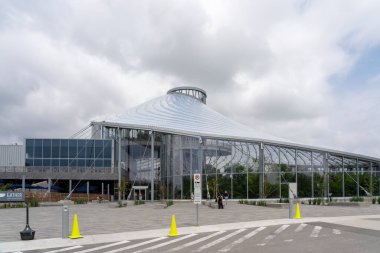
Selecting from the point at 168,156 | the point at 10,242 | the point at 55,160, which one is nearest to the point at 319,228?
the point at 10,242

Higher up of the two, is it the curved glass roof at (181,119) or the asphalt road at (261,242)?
the curved glass roof at (181,119)

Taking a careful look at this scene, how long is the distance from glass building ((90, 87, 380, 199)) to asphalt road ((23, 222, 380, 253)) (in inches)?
980

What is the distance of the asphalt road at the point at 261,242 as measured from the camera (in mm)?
11992

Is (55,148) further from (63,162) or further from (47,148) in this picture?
(63,162)

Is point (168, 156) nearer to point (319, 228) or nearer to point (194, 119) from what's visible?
point (194, 119)

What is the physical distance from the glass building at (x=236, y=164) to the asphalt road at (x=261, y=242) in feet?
81.6

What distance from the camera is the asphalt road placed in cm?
1199

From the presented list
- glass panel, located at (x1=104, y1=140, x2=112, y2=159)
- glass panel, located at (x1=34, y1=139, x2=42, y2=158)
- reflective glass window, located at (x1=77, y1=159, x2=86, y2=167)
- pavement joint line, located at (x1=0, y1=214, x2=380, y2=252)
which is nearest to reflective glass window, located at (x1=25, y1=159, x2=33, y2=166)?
glass panel, located at (x1=34, y1=139, x2=42, y2=158)

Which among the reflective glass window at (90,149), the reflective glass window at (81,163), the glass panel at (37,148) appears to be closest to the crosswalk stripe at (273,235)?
the reflective glass window at (90,149)

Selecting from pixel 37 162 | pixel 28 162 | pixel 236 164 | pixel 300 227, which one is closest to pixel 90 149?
pixel 37 162

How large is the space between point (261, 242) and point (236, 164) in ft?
96.3

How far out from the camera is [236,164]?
42.5 m

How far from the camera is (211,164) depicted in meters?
42.5

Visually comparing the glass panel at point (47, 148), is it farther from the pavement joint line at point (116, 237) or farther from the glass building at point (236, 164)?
the pavement joint line at point (116, 237)
